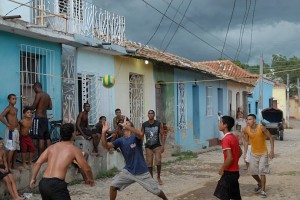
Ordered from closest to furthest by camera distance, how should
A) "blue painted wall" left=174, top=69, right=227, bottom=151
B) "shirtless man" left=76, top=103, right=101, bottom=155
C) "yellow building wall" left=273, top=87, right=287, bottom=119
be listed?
"shirtless man" left=76, top=103, right=101, bottom=155 → "blue painted wall" left=174, top=69, right=227, bottom=151 → "yellow building wall" left=273, top=87, right=287, bottom=119

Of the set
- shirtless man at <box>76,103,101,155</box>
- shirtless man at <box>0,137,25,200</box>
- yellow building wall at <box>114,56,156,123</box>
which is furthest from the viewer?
Answer: yellow building wall at <box>114,56,156,123</box>

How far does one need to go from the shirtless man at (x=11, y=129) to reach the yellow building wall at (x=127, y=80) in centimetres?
505

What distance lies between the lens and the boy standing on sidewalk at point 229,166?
6902 mm

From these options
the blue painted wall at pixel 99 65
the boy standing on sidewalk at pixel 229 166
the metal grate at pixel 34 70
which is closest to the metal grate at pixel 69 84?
the blue painted wall at pixel 99 65

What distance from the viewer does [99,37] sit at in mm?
13234

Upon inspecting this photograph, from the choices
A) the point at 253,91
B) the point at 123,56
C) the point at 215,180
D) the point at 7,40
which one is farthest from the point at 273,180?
the point at 253,91

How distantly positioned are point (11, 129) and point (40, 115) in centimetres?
99

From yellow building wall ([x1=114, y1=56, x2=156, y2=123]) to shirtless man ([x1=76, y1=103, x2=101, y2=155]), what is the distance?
7.34ft

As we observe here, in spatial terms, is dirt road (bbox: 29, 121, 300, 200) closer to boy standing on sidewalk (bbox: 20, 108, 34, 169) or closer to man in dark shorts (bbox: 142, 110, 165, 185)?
man in dark shorts (bbox: 142, 110, 165, 185)

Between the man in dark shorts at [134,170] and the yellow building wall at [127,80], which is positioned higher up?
the yellow building wall at [127,80]

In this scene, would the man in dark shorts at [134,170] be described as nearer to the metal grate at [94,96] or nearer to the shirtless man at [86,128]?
the shirtless man at [86,128]

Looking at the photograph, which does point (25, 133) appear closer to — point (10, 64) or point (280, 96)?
point (10, 64)

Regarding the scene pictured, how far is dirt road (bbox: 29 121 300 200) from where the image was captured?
9570 millimetres

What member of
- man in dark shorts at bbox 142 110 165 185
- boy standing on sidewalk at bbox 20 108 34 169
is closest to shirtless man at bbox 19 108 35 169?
boy standing on sidewalk at bbox 20 108 34 169
